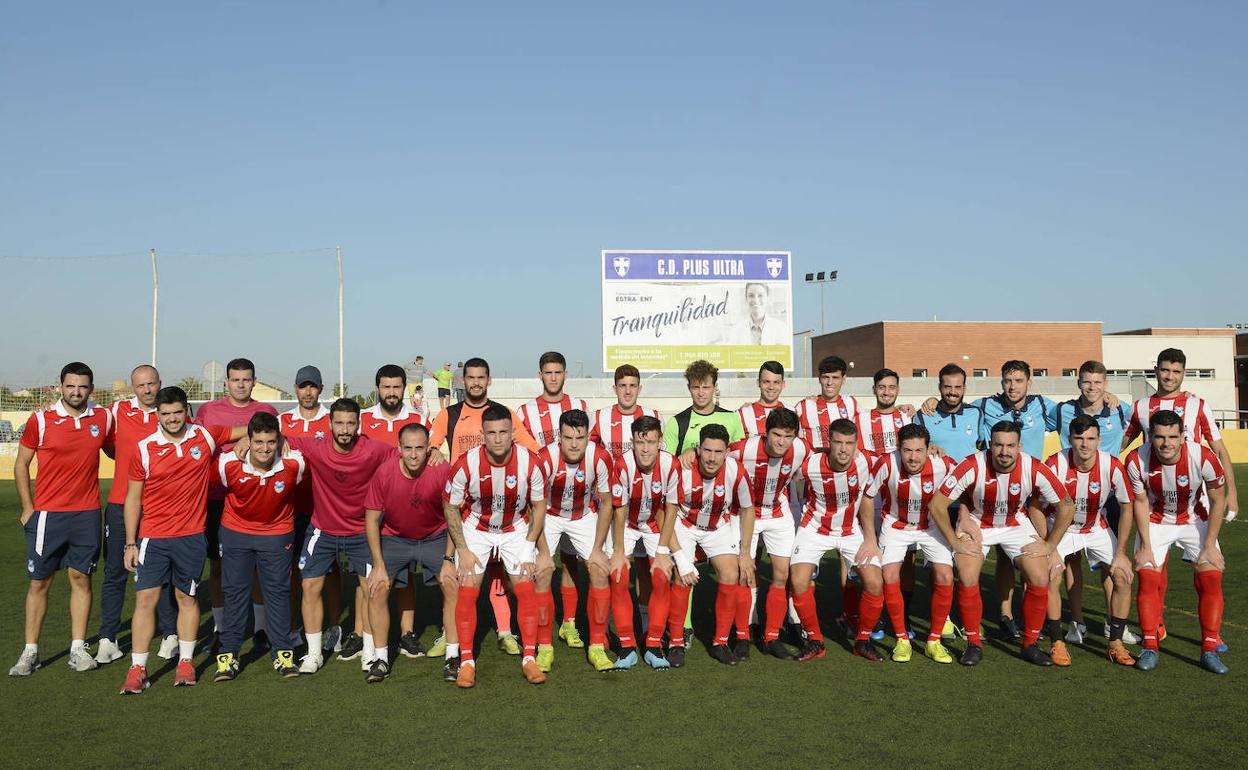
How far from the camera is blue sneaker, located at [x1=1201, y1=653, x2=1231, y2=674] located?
5.42 m

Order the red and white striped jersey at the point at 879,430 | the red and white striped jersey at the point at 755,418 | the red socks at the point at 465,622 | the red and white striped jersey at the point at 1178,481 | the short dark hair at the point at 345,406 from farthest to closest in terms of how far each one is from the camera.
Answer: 1. the red and white striped jersey at the point at 879,430
2. the red and white striped jersey at the point at 755,418
3. the red and white striped jersey at the point at 1178,481
4. the short dark hair at the point at 345,406
5. the red socks at the point at 465,622

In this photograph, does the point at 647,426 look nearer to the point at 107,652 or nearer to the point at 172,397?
the point at 172,397

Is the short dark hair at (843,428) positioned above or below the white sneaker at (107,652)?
above

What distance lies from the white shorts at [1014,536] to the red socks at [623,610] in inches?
91.5

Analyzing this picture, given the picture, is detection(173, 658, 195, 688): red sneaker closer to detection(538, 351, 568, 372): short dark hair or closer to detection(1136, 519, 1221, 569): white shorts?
detection(538, 351, 568, 372): short dark hair

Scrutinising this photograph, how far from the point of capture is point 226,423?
6.50 m

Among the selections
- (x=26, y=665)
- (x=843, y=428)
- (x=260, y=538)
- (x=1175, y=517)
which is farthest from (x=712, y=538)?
(x=26, y=665)

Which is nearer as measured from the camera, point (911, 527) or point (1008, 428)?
point (1008, 428)

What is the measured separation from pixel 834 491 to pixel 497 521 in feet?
7.25

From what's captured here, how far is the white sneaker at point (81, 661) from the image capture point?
5750mm

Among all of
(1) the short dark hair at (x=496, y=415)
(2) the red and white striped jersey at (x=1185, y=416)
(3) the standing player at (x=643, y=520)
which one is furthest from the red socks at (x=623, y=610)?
(2) the red and white striped jersey at (x=1185, y=416)

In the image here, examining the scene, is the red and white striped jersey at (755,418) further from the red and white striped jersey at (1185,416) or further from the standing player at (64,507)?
the standing player at (64,507)

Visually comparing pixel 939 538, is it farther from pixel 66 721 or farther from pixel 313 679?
pixel 66 721

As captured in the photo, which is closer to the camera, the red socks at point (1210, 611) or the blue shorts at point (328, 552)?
the red socks at point (1210, 611)
